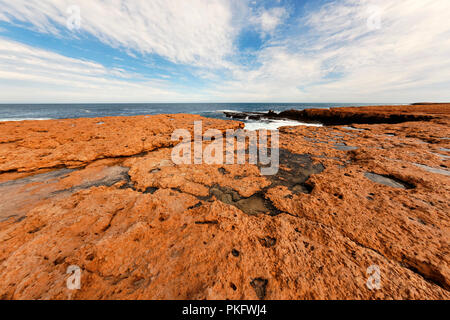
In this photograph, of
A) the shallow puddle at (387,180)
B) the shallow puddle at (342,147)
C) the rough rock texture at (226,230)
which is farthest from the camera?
the shallow puddle at (342,147)

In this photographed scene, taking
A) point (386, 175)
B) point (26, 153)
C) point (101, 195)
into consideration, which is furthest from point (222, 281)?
point (26, 153)

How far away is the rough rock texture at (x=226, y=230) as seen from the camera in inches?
67.4

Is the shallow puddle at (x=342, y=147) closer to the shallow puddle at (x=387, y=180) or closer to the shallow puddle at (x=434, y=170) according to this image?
the shallow puddle at (x=434, y=170)

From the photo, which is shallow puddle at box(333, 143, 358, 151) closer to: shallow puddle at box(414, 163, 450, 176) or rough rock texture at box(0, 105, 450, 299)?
rough rock texture at box(0, 105, 450, 299)

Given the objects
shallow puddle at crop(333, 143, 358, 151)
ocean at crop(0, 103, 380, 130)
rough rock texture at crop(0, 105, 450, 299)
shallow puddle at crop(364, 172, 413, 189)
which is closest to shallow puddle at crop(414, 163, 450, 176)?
rough rock texture at crop(0, 105, 450, 299)

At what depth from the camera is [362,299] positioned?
159cm

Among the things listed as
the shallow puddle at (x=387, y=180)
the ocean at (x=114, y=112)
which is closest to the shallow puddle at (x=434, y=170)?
the shallow puddle at (x=387, y=180)

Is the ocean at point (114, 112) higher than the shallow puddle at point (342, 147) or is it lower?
higher

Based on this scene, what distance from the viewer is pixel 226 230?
8.17 feet

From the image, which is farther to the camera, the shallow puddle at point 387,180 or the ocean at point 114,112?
the ocean at point 114,112

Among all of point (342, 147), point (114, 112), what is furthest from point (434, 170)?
point (114, 112)

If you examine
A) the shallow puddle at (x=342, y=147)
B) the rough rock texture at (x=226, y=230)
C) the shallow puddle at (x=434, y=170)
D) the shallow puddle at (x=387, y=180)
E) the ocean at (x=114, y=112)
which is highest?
the ocean at (x=114, y=112)

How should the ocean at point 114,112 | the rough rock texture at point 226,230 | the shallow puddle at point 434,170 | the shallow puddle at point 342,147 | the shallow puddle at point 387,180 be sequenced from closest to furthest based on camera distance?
the rough rock texture at point 226,230 → the shallow puddle at point 387,180 → the shallow puddle at point 434,170 → the shallow puddle at point 342,147 → the ocean at point 114,112
